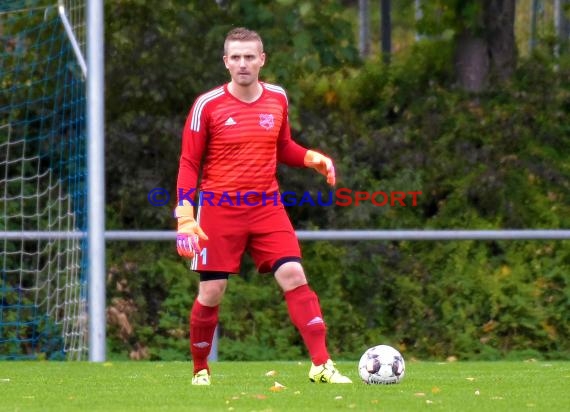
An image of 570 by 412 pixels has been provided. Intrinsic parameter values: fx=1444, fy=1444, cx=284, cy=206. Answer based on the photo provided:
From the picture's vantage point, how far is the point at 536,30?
700 inches

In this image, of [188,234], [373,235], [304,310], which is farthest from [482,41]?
[188,234]

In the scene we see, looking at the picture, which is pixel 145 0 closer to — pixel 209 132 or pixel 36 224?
pixel 36 224

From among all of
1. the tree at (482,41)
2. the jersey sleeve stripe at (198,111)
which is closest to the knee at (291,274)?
the jersey sleeve stripe at (198,111)

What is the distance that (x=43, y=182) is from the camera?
537 inches

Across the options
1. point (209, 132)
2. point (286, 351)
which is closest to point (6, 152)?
point (286, 351)

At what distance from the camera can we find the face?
24.6ft

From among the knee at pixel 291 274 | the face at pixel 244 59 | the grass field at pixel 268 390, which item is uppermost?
the face at pixel 244 59

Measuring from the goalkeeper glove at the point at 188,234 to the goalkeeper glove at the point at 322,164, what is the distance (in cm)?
77

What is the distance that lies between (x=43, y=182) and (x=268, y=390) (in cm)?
660

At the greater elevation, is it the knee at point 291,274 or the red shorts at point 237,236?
the red shorts at point 237,236

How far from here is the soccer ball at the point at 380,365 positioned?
24.8 ft

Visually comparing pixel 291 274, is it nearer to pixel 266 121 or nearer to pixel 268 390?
pixel 268 390

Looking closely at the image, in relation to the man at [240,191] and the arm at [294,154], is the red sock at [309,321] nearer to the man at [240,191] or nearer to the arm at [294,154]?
the man at [240,191]

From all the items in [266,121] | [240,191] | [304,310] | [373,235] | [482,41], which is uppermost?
[482,41]
